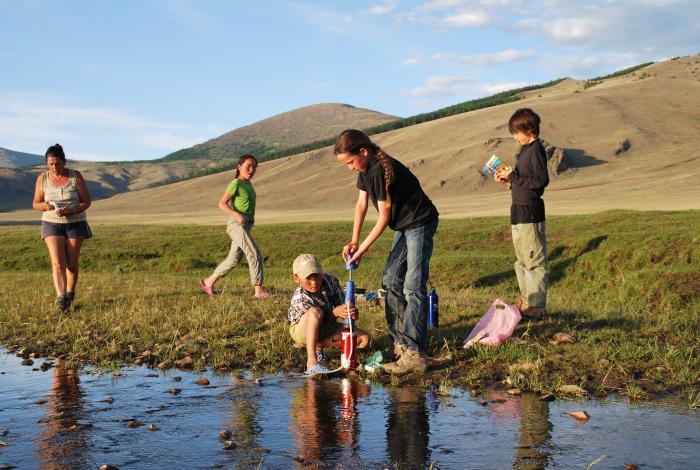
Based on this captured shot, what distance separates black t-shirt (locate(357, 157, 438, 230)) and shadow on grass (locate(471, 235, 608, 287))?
11.3 m

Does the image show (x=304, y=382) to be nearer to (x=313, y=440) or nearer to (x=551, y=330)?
(x=313, y=440)

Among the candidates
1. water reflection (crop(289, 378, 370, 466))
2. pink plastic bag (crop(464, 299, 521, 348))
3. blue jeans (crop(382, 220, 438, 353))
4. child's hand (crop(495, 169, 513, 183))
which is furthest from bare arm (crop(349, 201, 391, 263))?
child's hand (crop(495, 169, 513, 183))

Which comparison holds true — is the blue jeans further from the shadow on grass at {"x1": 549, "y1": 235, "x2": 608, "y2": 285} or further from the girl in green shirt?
the shadow on grass at {"x1": 549, "y1": 235, "x2": 608, "y2": 285}

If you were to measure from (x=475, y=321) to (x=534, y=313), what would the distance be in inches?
29.8

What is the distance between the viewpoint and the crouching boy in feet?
27.0

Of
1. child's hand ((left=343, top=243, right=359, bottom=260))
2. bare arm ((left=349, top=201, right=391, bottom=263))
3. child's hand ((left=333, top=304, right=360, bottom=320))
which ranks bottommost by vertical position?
child's hand ((left=333, top=304, right=360, bottom=320))

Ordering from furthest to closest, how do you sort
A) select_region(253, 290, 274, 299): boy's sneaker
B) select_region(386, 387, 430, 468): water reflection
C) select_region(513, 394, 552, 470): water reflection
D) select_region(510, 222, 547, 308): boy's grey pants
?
1. select_region(253, 290, 274, 299): boy's sneaker
2. select_region(510, 222, 547, 308): boy's grey pants
3. select_region(386, 387, 430, 468): water reflection
4. select_region(513, 394, 552, 470): water reflection

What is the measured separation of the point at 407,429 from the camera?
6121mm

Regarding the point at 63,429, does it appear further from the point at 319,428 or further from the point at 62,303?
the point at 62,303

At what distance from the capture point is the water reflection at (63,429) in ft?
17.7

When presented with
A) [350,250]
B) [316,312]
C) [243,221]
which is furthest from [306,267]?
[243,221]

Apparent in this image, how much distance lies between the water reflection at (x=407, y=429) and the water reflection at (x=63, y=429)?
215 cm

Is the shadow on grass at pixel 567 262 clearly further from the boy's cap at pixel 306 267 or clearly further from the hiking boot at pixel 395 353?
the boy's cap at pixel 306 267

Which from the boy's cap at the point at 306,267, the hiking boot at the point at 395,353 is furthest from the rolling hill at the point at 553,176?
the boy's cap at the point at 306,267
